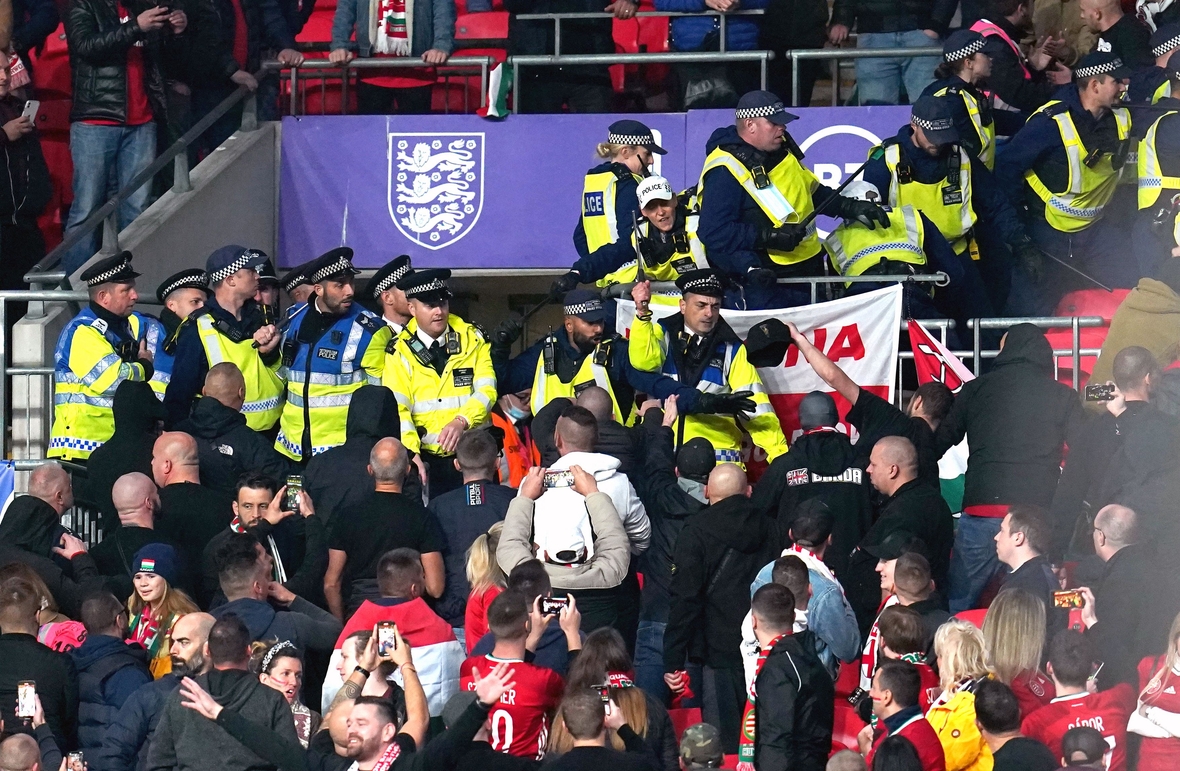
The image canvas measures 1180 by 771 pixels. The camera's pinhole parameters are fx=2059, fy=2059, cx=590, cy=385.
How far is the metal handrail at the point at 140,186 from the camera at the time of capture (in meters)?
12.5

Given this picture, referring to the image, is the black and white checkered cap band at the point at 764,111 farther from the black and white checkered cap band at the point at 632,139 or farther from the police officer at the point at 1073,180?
the police officer at the point at 1073,180

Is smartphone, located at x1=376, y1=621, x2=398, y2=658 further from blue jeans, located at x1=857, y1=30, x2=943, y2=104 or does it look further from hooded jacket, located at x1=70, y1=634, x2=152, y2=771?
blue jeans, located at x1=857, y1=30, x2=943, y2=104

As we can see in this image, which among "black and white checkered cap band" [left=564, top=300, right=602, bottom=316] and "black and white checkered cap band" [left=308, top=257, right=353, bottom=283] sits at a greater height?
"black and white checkered cap band" [left=308, top=257, right=353, bottom=283]

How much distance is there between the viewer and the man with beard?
855 centimetres

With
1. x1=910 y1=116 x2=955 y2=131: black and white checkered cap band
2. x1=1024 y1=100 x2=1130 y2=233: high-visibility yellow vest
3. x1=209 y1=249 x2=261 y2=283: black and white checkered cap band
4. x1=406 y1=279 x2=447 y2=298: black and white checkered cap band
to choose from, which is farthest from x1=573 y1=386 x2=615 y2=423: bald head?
x1=1024 y1=100 x2=1130 y2=233: high-visibility yellow vest

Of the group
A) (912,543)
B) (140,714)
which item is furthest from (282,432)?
(912,543)

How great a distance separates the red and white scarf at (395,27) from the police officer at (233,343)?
363cm

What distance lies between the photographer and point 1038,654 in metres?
8.25

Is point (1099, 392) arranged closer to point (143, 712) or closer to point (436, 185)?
point (143, 712)

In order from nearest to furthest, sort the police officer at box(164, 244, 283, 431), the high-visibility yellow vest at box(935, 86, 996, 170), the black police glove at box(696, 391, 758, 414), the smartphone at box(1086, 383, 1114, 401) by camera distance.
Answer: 1. the smartphone at box(1086, 383, 1114, 401)
2. the black police glove at box(696, 391, 758, 414)
3. the police officer at box(164, 244, 283, 431)
4. the high-visibility yellow vest at box(935, 86, 996, 170)

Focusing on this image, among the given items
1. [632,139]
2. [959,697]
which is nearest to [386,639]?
[959,697]

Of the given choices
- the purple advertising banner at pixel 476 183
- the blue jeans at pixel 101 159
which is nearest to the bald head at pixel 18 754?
the blue jeans at pixel 101 159

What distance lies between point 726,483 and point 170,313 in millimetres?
4021

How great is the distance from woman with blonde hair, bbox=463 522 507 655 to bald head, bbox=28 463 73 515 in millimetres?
2166
